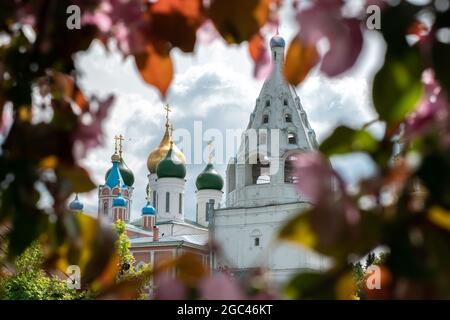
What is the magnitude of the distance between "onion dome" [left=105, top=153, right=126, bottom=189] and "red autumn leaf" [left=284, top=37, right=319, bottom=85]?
2689 centimetres

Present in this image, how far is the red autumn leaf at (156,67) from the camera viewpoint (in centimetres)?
65

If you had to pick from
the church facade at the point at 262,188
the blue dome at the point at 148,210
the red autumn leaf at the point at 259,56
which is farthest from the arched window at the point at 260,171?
the red autumn leaf at the point at 259,56

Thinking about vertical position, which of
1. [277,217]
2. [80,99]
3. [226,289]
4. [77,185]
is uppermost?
[277,217]

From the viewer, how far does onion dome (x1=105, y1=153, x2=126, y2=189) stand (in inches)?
1075

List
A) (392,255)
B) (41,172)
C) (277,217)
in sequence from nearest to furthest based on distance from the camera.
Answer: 1. (392,255)
2. (41,172)
3. (277,217)

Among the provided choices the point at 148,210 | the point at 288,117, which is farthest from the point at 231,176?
the point at 148,210

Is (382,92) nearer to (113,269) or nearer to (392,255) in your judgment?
(392,255)

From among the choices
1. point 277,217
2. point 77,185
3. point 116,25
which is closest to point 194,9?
point 116,25

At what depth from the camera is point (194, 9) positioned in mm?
622

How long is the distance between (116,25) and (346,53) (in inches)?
8.9

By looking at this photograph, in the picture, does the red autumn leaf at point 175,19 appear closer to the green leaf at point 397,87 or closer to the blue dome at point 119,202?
the green leaf at point 397,87

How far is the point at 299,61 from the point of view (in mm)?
617

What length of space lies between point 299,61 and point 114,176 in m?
27.3

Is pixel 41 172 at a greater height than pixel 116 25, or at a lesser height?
lesser
